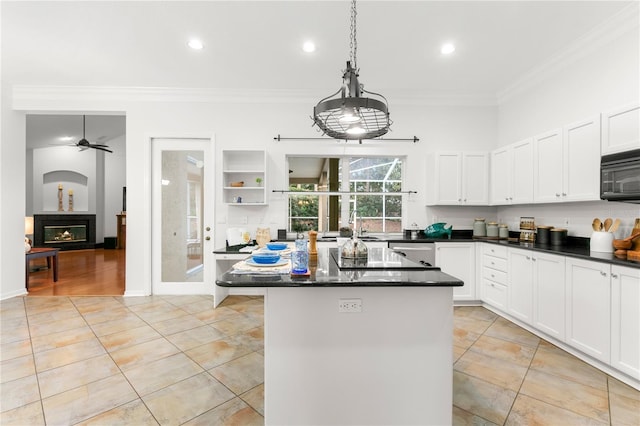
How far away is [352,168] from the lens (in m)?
4.79

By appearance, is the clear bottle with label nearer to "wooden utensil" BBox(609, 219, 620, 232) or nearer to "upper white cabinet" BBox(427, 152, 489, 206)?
"upper white cabinet" BBox(427, 152, 489, 206)

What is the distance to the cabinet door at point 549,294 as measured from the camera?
275cm

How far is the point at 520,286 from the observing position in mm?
3287

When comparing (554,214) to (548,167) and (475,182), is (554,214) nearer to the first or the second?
(548,167)

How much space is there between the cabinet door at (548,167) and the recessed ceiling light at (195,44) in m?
3.93

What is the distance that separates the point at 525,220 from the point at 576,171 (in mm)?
1093

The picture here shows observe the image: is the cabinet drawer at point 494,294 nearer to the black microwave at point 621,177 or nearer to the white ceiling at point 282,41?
the black microwave at point 621,177

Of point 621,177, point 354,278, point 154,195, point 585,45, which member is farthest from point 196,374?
point 585,45

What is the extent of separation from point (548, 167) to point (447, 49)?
1.73 metres

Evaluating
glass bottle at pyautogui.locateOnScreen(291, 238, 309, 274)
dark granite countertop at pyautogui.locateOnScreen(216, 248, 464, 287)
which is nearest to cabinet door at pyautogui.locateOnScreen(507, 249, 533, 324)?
dark granite countertop at pyautogui.locateOnScreen(216, 248, 464, 287)

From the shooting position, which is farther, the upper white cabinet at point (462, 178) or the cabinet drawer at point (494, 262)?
the upper white cabinet at point (462, 178)

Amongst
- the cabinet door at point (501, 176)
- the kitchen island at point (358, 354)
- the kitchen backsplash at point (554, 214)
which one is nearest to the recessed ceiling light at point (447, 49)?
the cabinet door at point (501, 176)

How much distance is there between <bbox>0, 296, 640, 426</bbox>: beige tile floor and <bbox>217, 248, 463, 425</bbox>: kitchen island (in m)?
0.36

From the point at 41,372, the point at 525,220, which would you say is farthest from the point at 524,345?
the point at 41,372
